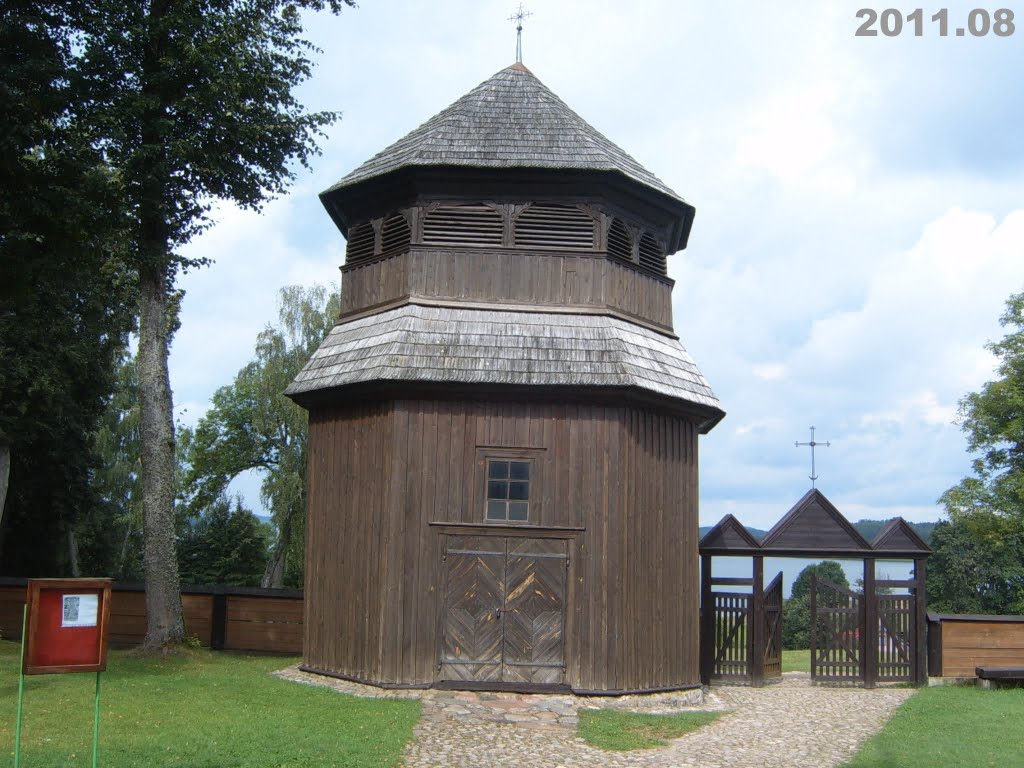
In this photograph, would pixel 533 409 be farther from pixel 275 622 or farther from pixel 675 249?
pixel 275 622

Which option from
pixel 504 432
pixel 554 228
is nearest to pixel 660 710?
pixel 504 432

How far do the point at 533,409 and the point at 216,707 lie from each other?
5.54 meters

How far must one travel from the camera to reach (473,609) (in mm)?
13219

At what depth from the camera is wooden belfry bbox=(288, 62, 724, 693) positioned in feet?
43.3

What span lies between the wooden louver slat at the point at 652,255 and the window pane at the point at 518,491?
436cm

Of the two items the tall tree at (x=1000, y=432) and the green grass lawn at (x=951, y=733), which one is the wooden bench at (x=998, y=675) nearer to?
the green grass lawn at (x=951, y=733)

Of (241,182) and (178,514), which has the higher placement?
(241,182)

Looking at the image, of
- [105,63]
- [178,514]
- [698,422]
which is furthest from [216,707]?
[178,514]

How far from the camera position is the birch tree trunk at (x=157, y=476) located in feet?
51.1

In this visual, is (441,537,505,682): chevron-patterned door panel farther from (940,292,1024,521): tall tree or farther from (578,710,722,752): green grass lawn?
(940,292,1024,521): tall tree

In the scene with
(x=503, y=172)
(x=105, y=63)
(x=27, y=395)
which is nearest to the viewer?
(x=503, y=172)

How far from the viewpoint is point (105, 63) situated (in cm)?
1556

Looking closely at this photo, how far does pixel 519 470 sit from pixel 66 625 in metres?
6.73

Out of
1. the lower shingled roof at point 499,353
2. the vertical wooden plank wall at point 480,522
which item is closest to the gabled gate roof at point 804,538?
the vertical wooden plank wall at point 480,522
